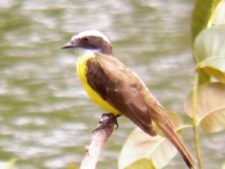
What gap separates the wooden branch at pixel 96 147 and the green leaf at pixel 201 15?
0.26 m

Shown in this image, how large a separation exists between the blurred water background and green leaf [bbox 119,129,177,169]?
12.0 feet

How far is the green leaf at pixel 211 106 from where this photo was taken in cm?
176

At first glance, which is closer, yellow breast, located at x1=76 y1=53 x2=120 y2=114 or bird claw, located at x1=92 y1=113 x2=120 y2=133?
bird claw, located at x1=92 y1=113 x2=120 y2=133

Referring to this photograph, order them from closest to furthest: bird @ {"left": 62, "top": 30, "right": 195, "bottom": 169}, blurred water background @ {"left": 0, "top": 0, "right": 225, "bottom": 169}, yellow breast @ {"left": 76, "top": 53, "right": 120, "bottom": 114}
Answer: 1. bird @ {"left": 62, "top": 30, "right": 195, "bottom": 169}
2. yellow breast @ {"left": 76, "top": 53, "right": 120, "bottom": 114}
3. blurred water background @ {"left": 0, "top": 0, "right": 225, "bottom": 169}

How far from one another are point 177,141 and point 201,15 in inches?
10.3

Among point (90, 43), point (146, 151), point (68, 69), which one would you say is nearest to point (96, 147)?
point (146, 151)

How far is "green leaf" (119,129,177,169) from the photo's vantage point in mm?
1817

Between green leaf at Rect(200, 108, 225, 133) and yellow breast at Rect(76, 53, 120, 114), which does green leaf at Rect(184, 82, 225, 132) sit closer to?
green leaf at Rect(200, 108, 225, 133)

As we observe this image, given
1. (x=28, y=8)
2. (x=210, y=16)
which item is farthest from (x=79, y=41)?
(x=28, y=8)

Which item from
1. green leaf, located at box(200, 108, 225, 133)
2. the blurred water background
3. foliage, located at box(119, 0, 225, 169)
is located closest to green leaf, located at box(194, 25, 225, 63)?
foliage, located at box(119, 0, 225, 169)

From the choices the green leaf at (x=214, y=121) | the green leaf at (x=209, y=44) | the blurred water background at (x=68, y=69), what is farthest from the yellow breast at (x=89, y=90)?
the blurred water background at (x=68, y=69)

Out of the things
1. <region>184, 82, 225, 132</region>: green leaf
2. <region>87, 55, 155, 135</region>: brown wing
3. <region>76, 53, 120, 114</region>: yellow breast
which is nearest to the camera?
<region>184, 82, 225, 132</region>: green leaf

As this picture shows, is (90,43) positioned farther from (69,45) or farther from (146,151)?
(146,151)

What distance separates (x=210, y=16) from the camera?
173 cm
